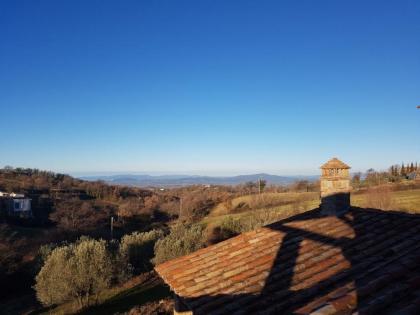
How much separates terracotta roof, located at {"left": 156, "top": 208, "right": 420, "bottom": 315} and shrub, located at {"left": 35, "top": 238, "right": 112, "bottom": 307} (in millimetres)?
17742

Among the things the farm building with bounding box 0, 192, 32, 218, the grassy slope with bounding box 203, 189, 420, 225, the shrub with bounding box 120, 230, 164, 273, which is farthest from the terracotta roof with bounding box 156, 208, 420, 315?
the farm building with bounding box 0, 192, 32, 218

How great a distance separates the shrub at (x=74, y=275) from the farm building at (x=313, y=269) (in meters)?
17.0

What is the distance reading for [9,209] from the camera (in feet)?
186

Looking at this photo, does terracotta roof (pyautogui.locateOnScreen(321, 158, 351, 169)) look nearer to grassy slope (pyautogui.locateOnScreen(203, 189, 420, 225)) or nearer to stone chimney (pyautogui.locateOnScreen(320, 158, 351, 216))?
stone chimney (pyautogui.locateOnScreen(320, 158, 351, 216))

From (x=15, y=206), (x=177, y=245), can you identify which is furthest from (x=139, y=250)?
(x=15, y=206)

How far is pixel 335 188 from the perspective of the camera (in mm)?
8852

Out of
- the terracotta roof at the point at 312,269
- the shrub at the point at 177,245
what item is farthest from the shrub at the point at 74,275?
the terracotta roof at the point at 312,269

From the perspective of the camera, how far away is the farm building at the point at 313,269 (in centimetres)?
434

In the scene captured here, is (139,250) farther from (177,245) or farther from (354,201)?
(354,201)

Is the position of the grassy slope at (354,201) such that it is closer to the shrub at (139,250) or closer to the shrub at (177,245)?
the shrub at (177,245)

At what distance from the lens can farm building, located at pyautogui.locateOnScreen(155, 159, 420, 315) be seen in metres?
4.34

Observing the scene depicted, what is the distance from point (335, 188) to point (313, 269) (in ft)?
11.3

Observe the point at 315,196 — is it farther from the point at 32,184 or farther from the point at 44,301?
the point at 32,184

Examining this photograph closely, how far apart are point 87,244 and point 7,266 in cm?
1056
